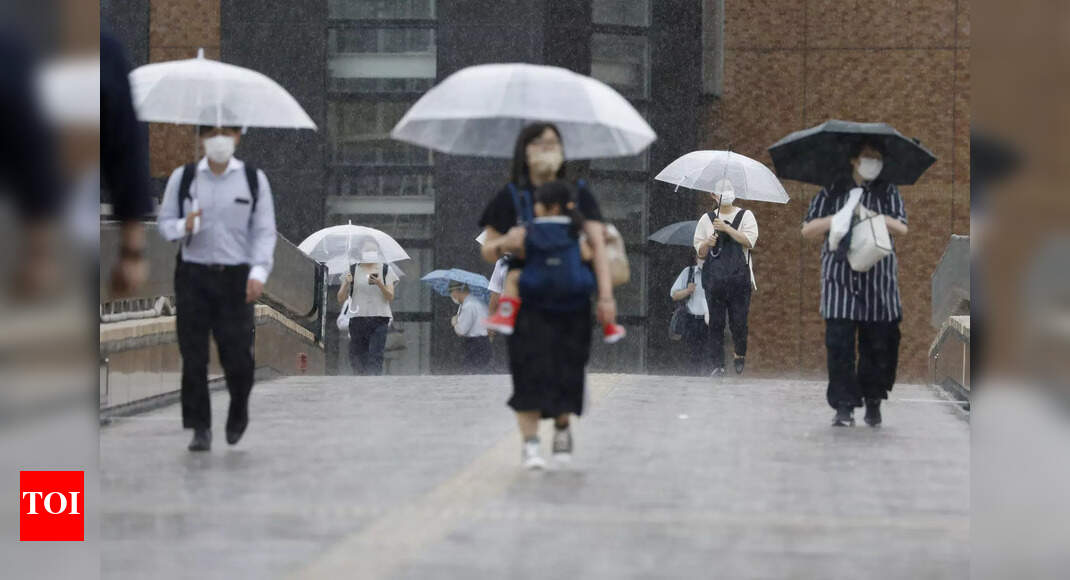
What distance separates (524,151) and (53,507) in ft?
10.9

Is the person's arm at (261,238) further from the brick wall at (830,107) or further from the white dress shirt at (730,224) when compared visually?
the brick wall at (830,107)

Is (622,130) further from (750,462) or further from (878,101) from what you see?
(878,101)

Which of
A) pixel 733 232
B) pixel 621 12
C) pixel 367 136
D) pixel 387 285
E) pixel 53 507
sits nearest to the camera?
pixel 53 507

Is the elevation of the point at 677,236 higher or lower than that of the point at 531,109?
lower

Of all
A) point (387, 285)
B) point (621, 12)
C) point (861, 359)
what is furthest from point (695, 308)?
point (621, 12)

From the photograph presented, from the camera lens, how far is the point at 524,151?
7184mm

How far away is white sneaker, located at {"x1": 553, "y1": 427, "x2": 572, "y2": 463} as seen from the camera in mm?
7652

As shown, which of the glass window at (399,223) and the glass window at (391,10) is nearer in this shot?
the glass window at (391,10)

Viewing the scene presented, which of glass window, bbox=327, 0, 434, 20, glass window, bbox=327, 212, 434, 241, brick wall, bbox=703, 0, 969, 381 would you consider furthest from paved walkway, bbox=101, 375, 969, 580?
brick wall, bbox=703, 0, 969, 381

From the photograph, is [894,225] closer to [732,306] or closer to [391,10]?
[732,306]

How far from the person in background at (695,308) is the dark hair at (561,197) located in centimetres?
777

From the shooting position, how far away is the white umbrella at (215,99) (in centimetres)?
802

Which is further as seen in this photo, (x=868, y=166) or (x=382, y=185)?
(x=382, y=185)

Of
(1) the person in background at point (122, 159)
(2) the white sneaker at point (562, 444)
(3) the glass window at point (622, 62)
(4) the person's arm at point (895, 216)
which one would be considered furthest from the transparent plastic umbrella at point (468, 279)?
(1) the person in background at point (122, 159)
